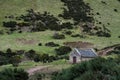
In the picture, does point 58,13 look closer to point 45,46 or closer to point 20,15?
point 20,15

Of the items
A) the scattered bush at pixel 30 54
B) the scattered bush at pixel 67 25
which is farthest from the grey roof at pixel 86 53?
the scattered bush at pixel 67 25

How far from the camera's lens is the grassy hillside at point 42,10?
75875 millimetres

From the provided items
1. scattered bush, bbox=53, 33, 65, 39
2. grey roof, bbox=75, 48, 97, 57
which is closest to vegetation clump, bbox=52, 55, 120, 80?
grey roof, bbox=75, 48, 97, 57

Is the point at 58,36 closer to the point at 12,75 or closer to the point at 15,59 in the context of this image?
the point at 15,59

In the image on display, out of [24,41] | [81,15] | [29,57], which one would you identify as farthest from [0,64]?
[81,15]

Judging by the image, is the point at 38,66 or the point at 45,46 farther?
the point at 45,46

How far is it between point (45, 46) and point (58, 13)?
827 inches

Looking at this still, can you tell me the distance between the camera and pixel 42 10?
95000mm

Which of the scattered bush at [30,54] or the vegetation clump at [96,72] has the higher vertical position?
the vegetation clump at [96,72]

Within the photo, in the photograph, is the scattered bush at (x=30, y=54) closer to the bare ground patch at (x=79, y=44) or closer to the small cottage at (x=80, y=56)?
the bare ground patch at (x=79, y=44)

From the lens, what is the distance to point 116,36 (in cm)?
8612

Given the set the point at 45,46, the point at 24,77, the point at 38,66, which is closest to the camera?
the point at 24,77

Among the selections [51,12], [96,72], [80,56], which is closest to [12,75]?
[96,72]

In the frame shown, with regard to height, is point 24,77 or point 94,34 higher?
point 24,77
